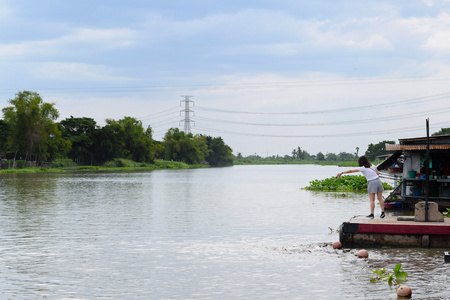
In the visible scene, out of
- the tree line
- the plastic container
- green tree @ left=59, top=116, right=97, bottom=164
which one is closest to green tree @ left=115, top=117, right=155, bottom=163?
the tree line

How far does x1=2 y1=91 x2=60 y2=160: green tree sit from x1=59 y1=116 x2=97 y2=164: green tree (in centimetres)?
1592

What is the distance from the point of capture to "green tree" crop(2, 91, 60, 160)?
294 feet

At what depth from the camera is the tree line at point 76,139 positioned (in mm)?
90375

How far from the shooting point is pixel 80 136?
369 ft

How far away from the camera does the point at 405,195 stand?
84.0 feet

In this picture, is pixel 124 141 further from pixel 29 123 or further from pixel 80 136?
pixel 29 123

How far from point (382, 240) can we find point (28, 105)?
86.1 meters

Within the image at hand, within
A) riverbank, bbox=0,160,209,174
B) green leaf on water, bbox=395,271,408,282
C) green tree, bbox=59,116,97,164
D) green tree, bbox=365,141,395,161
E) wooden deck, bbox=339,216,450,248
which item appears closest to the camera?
green leaf on water, bbox=395,271,408,282

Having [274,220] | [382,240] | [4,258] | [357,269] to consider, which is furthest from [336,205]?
[4,258]

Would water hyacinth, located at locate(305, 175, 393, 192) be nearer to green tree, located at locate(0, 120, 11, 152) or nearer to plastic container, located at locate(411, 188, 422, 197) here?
plastic container, located at locate(411, 188, 422, 197)

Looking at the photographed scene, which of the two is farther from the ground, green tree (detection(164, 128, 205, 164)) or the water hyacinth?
green tree (detection(164, 128, 205, 164))

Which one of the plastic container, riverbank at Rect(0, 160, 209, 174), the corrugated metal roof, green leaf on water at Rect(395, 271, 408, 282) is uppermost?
the corrugated metal roof

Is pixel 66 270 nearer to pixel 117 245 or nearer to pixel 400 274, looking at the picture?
pixel 117 245

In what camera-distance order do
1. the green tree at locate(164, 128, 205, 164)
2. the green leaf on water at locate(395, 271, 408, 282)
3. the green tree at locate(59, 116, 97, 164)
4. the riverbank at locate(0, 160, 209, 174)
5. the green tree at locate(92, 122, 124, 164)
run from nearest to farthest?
the green leaf on water at locate(395, 271, 408, 282) → the riverbank at locate(0, 160, 209, 174) → the green tree at locate(59, 116, 97, 164) → the green tree at locate(92, 122, 124, 164) → the green tree at locate(164, 128, 205, 164)
